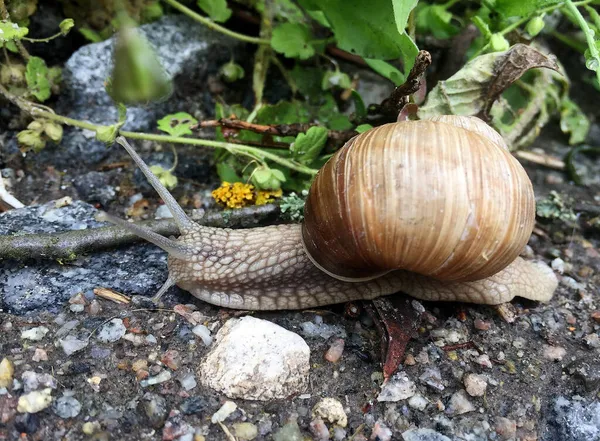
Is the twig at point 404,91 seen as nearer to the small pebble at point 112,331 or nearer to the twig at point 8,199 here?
the small pebble at point 112,331

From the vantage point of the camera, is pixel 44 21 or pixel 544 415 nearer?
pixel 544 415

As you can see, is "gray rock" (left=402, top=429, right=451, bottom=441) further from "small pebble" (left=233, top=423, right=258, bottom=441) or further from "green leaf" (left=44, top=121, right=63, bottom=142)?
"green leaf" (left=44, top=121, right=63, bottom=142)

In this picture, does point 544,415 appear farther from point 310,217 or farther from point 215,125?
point 215,125

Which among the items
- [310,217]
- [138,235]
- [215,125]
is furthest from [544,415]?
[215,125]

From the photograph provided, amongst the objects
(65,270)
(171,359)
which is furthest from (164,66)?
(171,359)

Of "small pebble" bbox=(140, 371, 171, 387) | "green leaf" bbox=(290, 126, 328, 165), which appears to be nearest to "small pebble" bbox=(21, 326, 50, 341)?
"small pebble" bbox=(140, 371, 171, 387)
